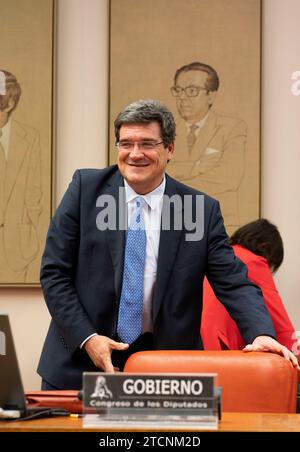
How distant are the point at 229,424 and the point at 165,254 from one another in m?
1.06

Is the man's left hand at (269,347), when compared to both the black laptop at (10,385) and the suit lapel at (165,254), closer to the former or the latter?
the suit lapel at (165,254)

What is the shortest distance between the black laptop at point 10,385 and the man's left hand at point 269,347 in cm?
77

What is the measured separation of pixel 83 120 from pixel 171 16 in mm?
762

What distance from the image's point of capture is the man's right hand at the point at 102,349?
9.29 feet

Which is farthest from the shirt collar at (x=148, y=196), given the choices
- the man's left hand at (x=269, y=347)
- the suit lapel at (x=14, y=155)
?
the suit lapel at (x=14, y=155)

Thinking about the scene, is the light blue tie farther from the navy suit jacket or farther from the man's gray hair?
the man's gray hair

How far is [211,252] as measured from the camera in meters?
3.18

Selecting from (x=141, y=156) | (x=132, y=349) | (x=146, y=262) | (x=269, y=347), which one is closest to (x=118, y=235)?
(x=146, y=262)

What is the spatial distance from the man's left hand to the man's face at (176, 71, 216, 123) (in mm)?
2330

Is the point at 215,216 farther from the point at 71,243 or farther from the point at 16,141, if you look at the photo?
the point at 16,141

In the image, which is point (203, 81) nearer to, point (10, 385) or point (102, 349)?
point (102, 349)

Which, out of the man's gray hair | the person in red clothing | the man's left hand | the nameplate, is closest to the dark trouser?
the man's left hand

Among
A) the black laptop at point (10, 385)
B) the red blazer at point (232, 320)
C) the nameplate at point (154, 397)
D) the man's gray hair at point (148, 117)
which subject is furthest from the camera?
the red blazer at point (232, 320)

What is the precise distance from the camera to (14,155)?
16.5ft
